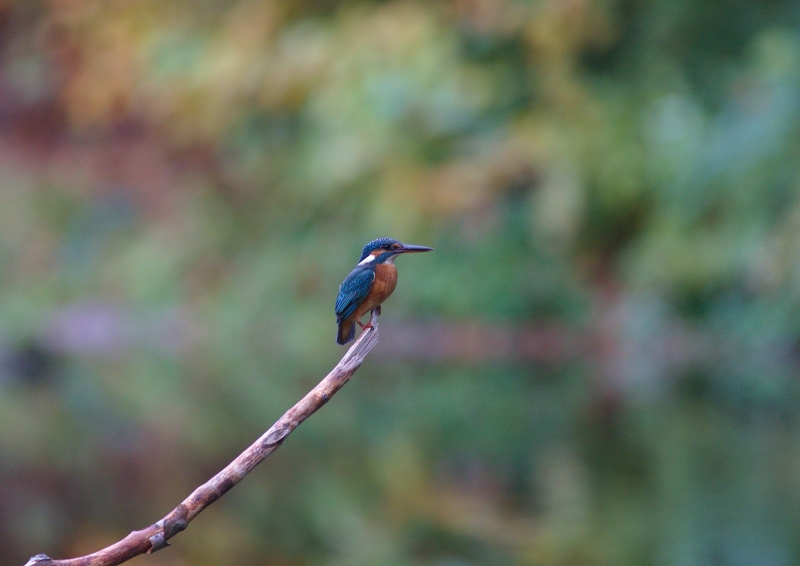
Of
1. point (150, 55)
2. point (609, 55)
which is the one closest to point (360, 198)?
point (609, 55)

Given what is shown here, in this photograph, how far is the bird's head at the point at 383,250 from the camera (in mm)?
1901

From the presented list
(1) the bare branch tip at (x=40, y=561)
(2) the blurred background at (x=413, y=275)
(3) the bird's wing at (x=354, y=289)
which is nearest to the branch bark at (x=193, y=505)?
(1) the bare branch tip at (x=40, y=561)

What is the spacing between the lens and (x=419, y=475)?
251 inches

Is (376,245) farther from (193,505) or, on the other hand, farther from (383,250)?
(193,505)

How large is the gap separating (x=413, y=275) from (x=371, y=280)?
367 inches

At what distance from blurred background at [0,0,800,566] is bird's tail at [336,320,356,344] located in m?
3.04

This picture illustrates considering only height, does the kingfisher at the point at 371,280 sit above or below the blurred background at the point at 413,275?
below

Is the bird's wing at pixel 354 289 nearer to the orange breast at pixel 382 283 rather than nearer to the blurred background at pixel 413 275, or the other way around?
the orange breast at pixel 382 283

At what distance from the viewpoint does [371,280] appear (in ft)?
6.14

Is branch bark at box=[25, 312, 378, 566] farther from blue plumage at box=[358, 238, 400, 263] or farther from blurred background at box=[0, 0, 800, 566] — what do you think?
blurred background at box=[0, 0, 800, 566]

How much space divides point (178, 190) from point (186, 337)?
3.05 metres

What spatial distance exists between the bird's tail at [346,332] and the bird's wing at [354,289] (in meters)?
0.08

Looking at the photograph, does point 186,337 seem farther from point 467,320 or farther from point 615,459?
point 615,459

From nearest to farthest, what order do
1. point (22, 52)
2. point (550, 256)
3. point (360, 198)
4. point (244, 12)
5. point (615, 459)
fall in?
point (615, 459) → point (550, 256) → point (360, 198) → point (244, 12) → point (22, 52)
